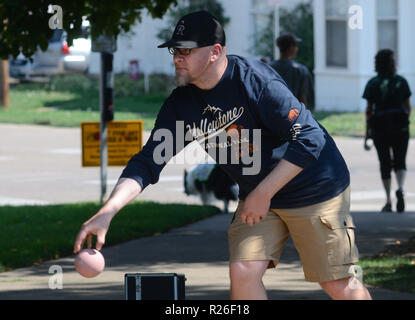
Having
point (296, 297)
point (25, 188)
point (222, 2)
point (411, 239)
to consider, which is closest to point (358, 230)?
point (411, 239)

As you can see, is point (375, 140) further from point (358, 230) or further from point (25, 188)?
point (25, 188)

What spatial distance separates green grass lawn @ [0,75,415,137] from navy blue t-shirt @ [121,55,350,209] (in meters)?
17.2

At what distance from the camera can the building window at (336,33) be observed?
85.5 feet

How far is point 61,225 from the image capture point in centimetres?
1052

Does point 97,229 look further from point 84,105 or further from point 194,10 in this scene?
point 194,10

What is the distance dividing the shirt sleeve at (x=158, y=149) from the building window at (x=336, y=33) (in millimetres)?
21730

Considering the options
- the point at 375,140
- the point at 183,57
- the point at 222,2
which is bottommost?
the point at 375,140

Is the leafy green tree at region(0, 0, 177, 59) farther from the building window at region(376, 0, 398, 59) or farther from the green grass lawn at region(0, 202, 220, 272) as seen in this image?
the building window at region(376, 0, 398, 59)

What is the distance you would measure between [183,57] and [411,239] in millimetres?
4984

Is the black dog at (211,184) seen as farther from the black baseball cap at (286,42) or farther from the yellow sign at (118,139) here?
the black baseball cap at (286,42)

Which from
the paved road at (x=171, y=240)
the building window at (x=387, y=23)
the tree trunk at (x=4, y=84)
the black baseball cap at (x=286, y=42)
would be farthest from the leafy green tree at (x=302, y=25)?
the black baseball cap at (x=286, y=42)

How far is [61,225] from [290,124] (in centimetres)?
632

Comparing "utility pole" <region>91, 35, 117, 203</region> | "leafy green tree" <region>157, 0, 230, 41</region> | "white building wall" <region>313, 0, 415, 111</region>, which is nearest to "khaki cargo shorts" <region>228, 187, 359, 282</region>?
"utility pole" <region>91, 35, 117, 203</region>

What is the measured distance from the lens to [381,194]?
550 inches
